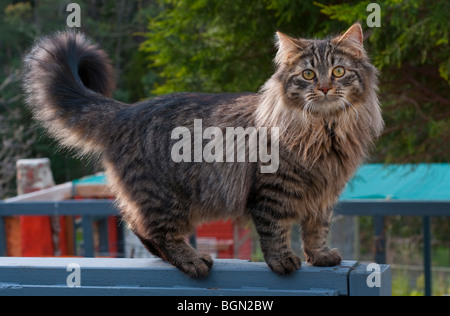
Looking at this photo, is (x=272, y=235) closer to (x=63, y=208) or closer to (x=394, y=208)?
(x=394, y=208)

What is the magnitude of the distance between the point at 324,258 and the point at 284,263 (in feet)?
0.91

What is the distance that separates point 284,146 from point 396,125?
9.07ft

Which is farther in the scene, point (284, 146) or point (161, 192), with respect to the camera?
point (161, 192)

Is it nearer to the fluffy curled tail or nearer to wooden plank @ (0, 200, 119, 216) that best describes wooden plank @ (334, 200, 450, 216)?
wooden plank @ (0, 200, 119, 216)

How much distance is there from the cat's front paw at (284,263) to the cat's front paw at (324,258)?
0.17m

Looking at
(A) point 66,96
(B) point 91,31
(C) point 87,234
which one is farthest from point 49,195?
(B) point 91,31

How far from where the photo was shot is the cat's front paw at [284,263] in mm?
1954

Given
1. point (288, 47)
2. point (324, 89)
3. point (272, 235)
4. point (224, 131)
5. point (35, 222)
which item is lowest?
point (35, 222)

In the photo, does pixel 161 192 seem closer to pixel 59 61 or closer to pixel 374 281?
pixel 59 61

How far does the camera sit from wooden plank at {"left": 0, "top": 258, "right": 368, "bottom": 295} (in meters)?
1.80

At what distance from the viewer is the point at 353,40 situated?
223cm

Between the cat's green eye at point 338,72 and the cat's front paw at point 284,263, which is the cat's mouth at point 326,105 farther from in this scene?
the cat's front paw at point 284,263

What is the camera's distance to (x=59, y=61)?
8.33 ft

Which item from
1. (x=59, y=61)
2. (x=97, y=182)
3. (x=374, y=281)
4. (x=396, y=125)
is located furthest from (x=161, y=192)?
(x=97, y=182)
